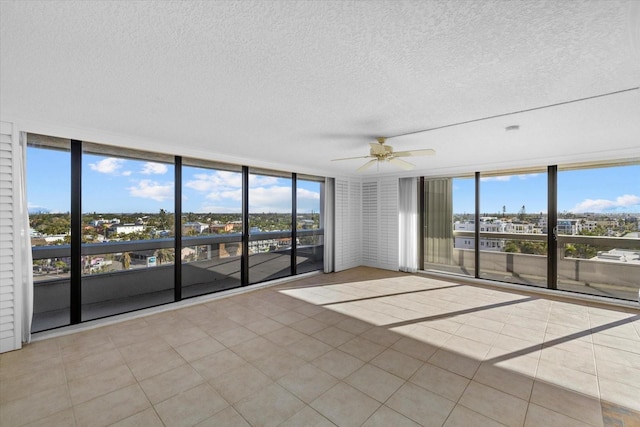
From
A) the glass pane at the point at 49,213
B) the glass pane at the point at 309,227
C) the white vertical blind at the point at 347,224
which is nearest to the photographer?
the glass pane at the point at 49,213

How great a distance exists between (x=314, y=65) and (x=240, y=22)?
0.55m

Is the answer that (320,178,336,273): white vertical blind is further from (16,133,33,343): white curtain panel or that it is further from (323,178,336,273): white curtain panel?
(16,133,33,343): white curtain panel

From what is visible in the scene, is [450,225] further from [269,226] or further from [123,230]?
[123,230]

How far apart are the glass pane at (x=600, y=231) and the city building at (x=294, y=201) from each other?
0.09ft

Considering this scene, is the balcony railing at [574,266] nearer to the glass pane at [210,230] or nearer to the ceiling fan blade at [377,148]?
the ceiling fan blade at [377,148]

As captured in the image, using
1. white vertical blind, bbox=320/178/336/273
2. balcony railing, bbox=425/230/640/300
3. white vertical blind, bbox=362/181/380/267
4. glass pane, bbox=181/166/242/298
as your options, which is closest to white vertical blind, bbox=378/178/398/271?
white vertical blind, bbox=362/181/380/267

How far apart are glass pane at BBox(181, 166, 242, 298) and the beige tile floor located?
3.32 ft

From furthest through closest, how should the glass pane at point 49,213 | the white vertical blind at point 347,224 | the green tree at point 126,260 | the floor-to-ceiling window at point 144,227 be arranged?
the white vertical blind at point 347,224
the green tree at point 126,260
the floor-to-ceiling window at point 144,227
the glass pane at point 49,213

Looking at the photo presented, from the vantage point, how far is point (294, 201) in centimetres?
578

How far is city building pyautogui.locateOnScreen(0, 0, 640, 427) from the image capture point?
1515 millimetres

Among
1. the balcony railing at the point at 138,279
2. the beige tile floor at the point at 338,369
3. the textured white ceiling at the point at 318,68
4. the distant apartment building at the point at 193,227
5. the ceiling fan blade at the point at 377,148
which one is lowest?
the beige tile floor at the point at 338,369

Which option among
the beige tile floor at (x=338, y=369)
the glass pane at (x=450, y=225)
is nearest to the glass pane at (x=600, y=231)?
the beige tile floor at (x=338, y=369)

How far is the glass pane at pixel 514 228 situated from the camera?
4.95 metres

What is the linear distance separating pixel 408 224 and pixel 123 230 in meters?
5.34
